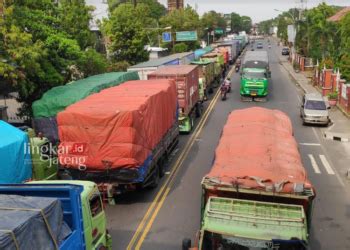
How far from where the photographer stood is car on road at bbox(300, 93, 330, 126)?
2462 cm

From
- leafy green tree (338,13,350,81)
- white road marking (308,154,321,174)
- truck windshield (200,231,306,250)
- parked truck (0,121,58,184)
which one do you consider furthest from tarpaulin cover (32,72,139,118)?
leafy green tree (338,13,350,81)

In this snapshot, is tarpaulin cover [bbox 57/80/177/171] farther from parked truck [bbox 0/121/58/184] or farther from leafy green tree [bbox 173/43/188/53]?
leafy green tree [bbox 173/43/188/53]

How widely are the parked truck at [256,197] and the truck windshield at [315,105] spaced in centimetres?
1415

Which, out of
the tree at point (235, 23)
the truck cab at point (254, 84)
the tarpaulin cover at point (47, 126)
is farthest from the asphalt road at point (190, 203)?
the tree at point (235, 23)

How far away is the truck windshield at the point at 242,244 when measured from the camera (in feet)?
24.7

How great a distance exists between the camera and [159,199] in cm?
1434

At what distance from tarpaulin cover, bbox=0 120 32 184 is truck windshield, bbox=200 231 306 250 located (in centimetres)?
758

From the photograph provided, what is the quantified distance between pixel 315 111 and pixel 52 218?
67.9 ft

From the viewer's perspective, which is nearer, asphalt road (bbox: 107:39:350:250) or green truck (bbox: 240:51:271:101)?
asphalt road (bbox: 107:39:350:250)

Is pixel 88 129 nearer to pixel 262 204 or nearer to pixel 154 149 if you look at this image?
pixel 154 149

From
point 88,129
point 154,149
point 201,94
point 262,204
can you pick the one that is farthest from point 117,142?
point 201,94

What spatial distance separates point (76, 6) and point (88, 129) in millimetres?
18214

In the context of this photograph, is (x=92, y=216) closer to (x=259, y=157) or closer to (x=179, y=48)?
(x=259, y=157)

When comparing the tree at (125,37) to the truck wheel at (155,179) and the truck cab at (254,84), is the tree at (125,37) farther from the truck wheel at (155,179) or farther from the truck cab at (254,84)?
the truck wheel at (155,179)
